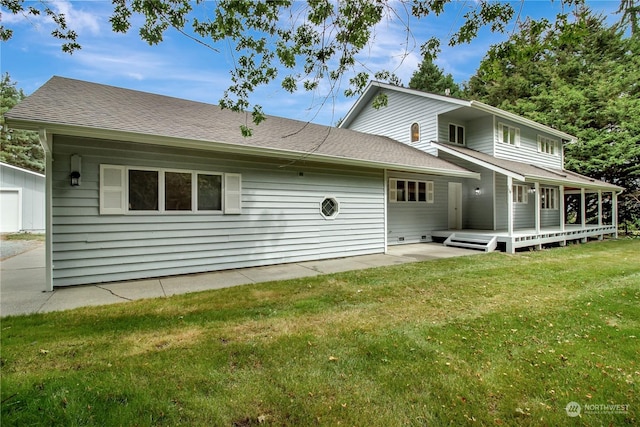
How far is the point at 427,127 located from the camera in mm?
12977

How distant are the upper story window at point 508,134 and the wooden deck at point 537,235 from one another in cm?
404

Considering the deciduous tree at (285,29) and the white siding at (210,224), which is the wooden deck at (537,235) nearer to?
the white siding at (210,224)

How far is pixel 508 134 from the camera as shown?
539 inches

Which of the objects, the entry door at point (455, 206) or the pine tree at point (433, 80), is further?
the pine tree at point (433, 80)

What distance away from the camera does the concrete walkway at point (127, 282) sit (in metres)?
4.64

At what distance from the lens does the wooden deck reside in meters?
10.2

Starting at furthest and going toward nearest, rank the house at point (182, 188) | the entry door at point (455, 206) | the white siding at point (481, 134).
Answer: the entry door at point (455, 206)
the white siding at point (481, 134)
the house at point (182, 188)

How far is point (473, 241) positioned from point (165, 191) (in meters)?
9.85

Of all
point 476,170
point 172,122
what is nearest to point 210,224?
point 172,122

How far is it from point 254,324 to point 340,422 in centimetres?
194

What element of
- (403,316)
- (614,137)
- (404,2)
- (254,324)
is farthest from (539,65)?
(254,324)

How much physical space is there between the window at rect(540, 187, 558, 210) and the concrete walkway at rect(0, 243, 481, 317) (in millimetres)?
9762

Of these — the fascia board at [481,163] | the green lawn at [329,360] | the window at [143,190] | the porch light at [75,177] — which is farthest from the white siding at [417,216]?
the porch light at [75,177]

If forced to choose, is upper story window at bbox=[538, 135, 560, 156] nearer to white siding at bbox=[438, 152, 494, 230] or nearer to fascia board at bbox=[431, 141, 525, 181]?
white siding at bbox=[438, 152, 494, 230]
